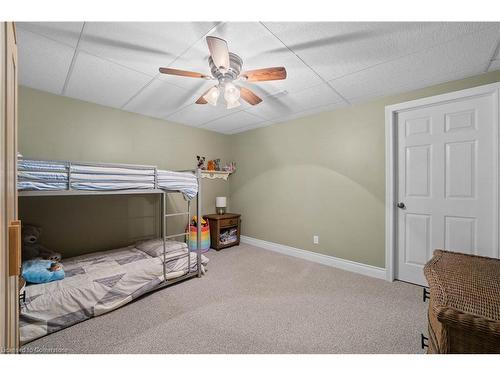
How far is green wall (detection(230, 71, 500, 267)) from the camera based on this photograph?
2637 mm

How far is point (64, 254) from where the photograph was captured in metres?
2.56

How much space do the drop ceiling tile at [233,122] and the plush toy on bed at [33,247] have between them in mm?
2641

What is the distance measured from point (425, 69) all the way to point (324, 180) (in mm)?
1604

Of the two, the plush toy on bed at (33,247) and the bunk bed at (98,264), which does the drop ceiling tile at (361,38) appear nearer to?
the bunk bed at (98,264)

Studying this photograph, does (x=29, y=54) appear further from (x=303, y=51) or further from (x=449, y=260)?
(x=449, y=260)

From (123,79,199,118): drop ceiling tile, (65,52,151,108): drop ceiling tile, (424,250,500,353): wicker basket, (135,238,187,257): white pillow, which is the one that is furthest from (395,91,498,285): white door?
(65,52,151,108): drop ceiling tile

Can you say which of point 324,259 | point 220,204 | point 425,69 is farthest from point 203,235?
point 425,69

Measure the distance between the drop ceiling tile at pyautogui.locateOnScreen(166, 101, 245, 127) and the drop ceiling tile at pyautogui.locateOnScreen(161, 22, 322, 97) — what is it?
659mm

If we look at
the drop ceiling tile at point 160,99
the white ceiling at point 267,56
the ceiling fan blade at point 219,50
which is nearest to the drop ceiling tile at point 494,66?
the white ceiling at point 267,56

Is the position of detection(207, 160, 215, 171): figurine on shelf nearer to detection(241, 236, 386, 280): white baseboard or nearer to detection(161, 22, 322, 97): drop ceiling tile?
detection(241, 236, 386, 280): white baseboard

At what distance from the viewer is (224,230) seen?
3932 mm

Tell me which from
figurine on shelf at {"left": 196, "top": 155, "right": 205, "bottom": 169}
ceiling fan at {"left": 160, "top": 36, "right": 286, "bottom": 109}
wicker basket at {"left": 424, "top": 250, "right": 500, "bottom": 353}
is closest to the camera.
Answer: wicker basket at {"left": 424, "top": 250, "right": 500, "bottom": 353}

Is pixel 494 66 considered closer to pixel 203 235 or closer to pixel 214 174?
pixel 214 174

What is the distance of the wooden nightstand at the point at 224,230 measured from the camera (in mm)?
3740
